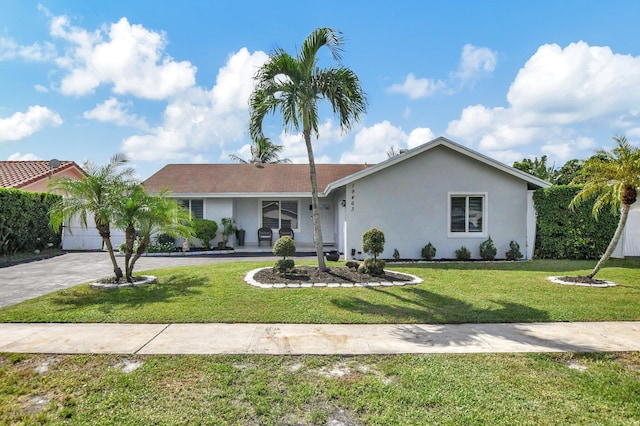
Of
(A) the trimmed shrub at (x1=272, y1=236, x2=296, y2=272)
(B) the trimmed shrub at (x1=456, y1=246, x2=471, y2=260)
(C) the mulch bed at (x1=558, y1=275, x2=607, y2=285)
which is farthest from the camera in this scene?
(B) the trimmed shrub at (x1=456, y1=246, x2=471, y2=260)

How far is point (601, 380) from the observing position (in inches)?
148

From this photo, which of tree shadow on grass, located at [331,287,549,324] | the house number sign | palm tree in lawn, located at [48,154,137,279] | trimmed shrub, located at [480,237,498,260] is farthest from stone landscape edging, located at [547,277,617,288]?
palm tree in lawn, located at [48,154,137,279]

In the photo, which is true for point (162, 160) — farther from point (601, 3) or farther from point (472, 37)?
point (601, 3)

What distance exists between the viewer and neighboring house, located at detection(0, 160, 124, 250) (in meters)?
16.9

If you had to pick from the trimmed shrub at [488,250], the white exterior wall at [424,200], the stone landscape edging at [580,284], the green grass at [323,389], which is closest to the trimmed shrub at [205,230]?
the white exterior wall at [424,200]

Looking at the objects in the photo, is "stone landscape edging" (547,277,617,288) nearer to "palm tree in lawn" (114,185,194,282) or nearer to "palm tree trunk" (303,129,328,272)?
"palm tree trunk" (303,129,328,272)

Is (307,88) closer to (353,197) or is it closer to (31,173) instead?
(353,197)

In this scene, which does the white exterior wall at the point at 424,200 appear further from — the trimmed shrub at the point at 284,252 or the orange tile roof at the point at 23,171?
the orange tile roof at the point at 23,171

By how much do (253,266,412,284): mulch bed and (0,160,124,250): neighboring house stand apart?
10.3 m

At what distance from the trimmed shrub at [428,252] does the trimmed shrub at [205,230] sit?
9.60 meters

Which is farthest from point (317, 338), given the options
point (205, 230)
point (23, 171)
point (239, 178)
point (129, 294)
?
point (23, 171)

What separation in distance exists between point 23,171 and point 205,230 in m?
11.5

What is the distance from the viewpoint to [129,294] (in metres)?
7.60

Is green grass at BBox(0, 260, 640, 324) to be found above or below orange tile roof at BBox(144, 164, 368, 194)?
below
